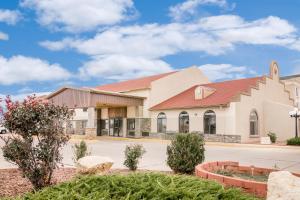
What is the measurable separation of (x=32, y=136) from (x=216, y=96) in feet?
88.8

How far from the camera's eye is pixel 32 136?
7.68m

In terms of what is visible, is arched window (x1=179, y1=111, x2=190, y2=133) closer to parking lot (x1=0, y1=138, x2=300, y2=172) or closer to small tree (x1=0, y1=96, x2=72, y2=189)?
parking lot (x1=0, y1=138, x2=300, y2=172)

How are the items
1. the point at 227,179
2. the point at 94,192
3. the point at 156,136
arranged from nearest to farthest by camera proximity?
1. the point at 94,192
2. the point at 227,179
3. the point at 156,136

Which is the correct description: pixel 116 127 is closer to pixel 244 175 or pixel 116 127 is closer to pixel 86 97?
pixel 86 97

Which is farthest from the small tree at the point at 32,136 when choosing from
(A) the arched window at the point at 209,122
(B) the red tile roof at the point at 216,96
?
(A) the arched window at the point at 209,122

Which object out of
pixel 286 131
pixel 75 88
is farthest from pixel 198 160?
pixel 286 131

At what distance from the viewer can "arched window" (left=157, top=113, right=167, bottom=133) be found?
36.1 meters

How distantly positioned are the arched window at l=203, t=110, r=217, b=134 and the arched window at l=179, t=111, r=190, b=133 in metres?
2.11

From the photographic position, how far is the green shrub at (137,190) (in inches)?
185

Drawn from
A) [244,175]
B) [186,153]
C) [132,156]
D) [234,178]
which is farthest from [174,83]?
[234,178]

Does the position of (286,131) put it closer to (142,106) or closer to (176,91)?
(176,91)

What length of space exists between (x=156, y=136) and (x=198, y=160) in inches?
1053

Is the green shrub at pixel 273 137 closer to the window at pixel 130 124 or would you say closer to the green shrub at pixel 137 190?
the window at pixel 130 124

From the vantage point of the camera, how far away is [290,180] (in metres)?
4.52
